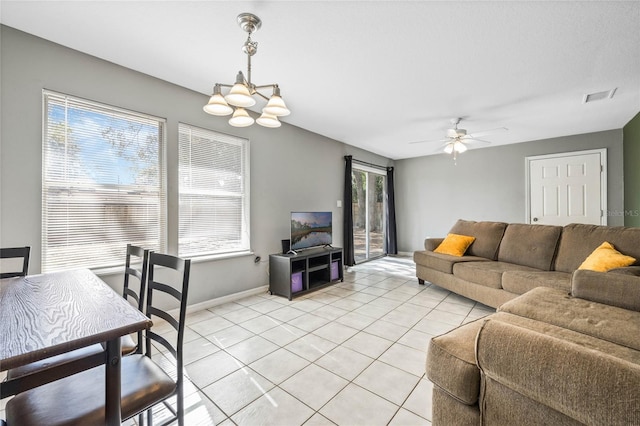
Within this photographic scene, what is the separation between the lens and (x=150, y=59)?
2383 millimetres

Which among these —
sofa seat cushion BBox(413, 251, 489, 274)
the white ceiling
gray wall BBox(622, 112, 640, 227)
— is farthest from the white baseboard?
gray wall BBox(622, 112, 640, 227)

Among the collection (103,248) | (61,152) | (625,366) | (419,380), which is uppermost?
(61,152)

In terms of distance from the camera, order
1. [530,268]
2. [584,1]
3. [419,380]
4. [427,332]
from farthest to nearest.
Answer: [530,268], [427,332], [419,380], [584,1]

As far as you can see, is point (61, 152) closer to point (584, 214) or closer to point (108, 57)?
point (108, 57)

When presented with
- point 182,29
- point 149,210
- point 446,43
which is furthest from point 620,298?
point 149,210

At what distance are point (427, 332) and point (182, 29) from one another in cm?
323

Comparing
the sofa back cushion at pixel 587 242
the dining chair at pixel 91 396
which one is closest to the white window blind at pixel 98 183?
the dining chair at pixel 91 396

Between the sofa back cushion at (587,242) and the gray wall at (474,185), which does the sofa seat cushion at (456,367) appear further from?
the gray wall at (474,185)

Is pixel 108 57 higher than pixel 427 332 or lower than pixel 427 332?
higher

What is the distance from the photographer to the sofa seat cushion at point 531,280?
2539 millimetres

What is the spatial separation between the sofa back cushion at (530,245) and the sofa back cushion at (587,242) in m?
A: 0.08

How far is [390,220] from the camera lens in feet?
21.4

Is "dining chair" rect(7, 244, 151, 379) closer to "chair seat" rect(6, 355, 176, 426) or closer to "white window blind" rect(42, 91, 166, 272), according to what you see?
"chair seat" rect(6, 355, 176, 426)

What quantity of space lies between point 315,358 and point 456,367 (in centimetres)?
118
